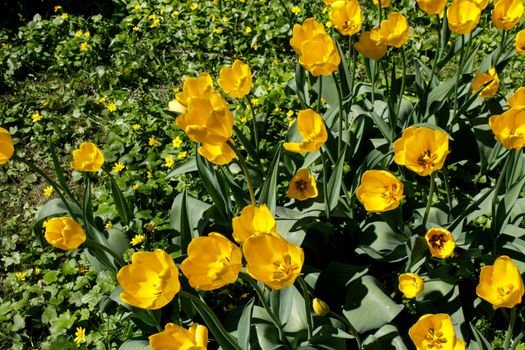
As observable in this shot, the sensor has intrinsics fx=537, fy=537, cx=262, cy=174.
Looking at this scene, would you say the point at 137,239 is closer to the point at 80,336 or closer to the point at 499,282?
the point at 80,336

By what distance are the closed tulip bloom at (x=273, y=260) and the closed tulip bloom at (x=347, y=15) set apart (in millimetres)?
1132

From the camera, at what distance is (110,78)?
13.4 ft

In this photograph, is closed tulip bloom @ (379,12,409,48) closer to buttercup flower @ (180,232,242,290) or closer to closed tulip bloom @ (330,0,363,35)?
closed tulip bloom @ (330,0,363,35)

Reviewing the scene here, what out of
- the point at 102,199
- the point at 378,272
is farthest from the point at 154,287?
the point at 102,199

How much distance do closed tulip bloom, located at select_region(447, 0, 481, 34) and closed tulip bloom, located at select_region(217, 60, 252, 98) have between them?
84 cm

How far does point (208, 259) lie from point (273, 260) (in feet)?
0.67

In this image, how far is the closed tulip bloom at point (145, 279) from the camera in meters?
1.57

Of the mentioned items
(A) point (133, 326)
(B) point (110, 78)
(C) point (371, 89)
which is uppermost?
(C) point (371, 89)

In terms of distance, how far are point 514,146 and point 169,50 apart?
10.4 ft

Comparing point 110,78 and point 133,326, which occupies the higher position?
point 110,78

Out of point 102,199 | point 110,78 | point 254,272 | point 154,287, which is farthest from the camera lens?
point 110,78

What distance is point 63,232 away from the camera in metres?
1.87

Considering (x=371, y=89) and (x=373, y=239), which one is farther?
(x=371, y=89)

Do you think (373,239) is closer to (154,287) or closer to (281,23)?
(154,287)
